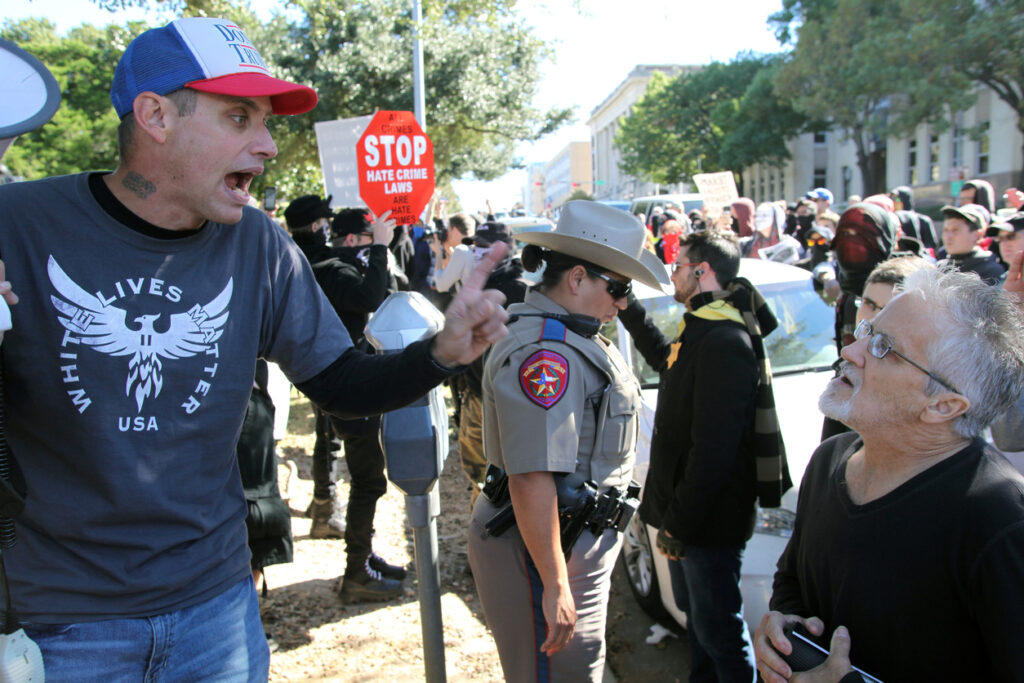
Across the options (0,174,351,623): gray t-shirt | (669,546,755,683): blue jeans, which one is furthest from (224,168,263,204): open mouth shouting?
(669,546,755,683): blue jeans

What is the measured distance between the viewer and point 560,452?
7.64ft

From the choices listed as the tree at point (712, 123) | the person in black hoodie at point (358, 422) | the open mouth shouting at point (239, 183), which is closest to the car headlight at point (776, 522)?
the person in black hoodie at point (358, 422)

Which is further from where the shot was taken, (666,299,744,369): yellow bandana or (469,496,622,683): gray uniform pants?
(666,299,744,369): yellow bandana

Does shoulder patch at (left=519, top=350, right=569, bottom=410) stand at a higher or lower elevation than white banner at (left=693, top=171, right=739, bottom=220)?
lower

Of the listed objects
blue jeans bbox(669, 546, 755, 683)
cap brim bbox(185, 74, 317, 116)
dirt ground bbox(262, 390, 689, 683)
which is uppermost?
cap brim bbox(185, 74, 317, 116)

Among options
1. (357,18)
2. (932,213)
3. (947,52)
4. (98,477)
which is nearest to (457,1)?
(98,477)

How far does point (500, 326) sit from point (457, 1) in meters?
6.98

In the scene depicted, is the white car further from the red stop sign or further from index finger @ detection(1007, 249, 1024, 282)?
the red stop sign

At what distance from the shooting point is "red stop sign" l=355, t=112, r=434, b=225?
7.10 meters

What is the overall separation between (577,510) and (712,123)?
51.7 meters

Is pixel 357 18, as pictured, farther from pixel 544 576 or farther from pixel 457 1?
pixel 544 576

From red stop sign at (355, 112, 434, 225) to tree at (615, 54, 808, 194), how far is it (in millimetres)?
36881

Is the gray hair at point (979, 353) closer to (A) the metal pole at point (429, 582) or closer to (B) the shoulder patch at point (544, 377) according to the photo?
(B) the shoulder patch at point (544, 377)

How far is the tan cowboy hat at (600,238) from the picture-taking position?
2.60m
